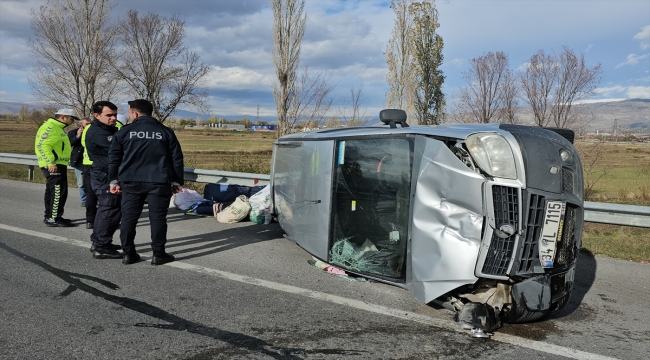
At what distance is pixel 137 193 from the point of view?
5234 millimetres

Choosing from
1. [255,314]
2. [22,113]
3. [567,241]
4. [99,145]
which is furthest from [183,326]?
[22,113]

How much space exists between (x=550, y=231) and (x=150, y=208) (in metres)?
3.79

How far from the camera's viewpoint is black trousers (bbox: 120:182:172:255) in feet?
17.1

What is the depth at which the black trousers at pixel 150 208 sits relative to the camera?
5.21 m

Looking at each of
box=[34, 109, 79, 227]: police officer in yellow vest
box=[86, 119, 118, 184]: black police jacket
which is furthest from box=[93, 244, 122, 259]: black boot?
box=[34, 109, 79, 227]: police officer in yellow vest

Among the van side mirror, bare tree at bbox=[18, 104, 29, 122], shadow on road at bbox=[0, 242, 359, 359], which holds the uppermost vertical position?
bare tree at bbox=[18, 104, 29, 122]

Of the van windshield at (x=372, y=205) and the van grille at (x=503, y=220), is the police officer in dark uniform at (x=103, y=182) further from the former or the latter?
the van grille at (x=503, y=220)

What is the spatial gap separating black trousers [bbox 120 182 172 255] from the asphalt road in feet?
0.95

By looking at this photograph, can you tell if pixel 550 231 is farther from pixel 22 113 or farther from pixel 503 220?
pixel 22 113

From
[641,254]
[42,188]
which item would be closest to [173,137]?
[641,254]

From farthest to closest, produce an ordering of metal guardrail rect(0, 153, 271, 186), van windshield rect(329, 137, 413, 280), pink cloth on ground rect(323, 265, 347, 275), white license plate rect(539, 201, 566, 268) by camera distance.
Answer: metal guardrail rect(0, 153, 271, 186), pink cloth on ground rect(323, 265, 347, 275), van windshield rect(329, 137, 413, 280), white license plate rect(539, 201, 566, 268)

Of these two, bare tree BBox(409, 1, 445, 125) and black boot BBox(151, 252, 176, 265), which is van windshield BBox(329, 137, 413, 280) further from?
bare tree BBox(409, 1, 445, 125)

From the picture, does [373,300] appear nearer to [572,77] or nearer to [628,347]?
[628,347]

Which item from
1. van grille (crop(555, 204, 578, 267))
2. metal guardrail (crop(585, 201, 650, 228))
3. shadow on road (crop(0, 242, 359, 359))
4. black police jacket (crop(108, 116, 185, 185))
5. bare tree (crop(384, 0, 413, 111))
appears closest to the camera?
shadow on road (crop(0, 242, 359, 359))
